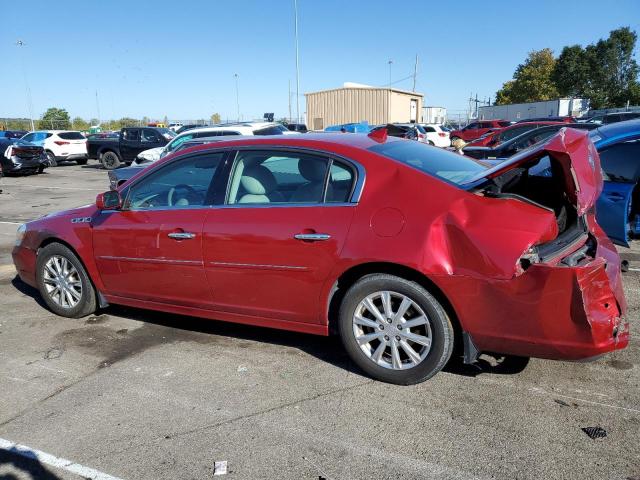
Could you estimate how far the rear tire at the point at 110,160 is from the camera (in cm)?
2212

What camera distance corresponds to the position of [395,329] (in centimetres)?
333

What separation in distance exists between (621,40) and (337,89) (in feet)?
119

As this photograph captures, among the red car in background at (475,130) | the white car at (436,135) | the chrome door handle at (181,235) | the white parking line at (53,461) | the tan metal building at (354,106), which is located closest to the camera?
the white parking line at (53,461)

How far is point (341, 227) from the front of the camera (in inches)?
134

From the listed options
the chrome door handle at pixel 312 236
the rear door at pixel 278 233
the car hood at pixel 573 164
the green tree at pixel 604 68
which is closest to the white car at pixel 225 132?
the rear door at pixel 278 233

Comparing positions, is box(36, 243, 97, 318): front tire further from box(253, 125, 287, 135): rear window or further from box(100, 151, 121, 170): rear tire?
box(100, 151, 121, 170): rear tire

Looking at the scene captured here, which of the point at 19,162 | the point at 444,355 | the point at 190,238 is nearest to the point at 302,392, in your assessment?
the point at 444,355

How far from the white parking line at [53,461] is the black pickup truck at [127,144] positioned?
1889 centimetres

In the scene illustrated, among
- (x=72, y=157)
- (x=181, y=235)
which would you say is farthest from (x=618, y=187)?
(x=72, y=157)

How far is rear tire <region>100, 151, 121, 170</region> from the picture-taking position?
2212cm

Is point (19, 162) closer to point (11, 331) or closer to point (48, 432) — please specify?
point (11, 331)

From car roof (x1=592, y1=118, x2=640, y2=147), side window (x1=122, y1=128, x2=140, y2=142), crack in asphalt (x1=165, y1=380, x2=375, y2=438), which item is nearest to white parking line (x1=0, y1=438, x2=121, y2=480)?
crack in asphalt (x1=165, y1=380, x2=375, y2=438)

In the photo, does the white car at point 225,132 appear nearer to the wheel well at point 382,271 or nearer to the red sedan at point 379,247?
the red sedan at point 379,247

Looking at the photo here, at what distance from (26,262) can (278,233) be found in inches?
118
